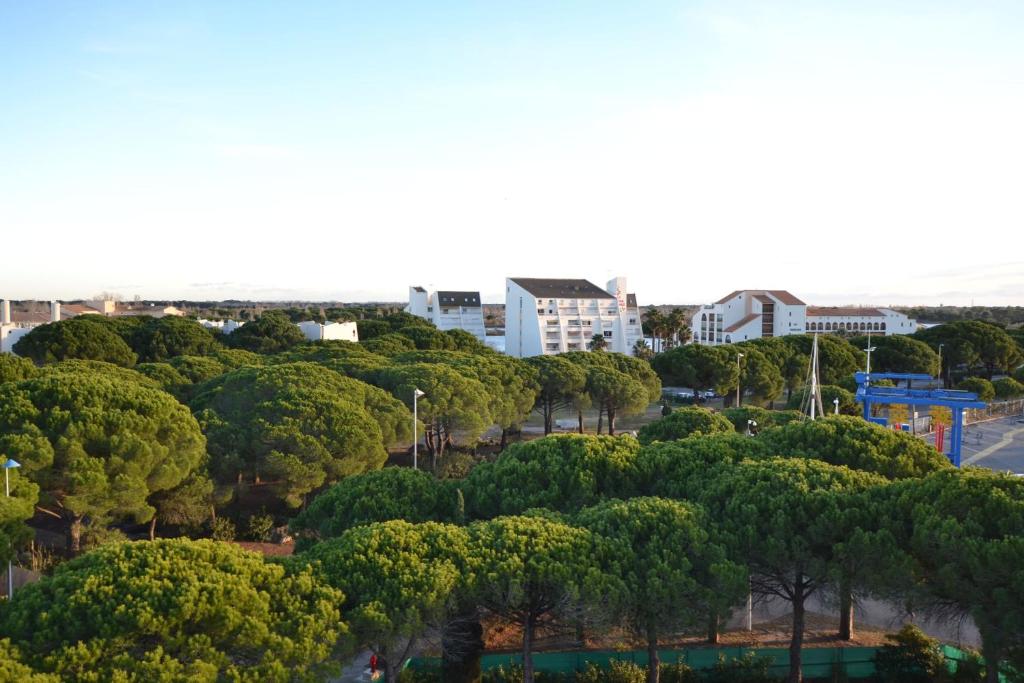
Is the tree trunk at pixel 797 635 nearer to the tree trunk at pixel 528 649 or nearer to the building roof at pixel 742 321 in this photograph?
the tree trunk at pixel 528 649

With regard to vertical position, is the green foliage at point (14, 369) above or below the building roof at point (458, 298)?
below

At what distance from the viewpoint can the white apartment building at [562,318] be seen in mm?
93750

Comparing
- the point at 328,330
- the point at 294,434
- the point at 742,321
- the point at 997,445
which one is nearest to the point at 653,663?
the point at 294,434

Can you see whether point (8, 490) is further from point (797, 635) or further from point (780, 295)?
point (780, 295)

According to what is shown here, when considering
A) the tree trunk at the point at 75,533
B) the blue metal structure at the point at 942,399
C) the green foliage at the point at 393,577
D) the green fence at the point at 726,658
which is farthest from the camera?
the blue metal structure at the point at 942,399

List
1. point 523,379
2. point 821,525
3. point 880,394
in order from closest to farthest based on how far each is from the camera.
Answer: point 821,525
point 880,394
point 523,379

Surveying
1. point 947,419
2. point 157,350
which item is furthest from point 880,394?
point 157,350

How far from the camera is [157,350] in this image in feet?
203

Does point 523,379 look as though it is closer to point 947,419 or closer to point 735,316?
point 947,419

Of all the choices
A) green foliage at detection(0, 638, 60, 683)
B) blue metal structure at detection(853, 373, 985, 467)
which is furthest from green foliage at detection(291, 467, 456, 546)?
blue metal structure at detection(853, 373, 985, 467)

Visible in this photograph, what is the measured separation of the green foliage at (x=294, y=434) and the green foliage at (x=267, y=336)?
142 feet

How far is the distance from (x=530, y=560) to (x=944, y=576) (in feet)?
25.8

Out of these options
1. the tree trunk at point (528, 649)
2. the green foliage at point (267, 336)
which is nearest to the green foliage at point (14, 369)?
the tree trunk at point (528, 649)

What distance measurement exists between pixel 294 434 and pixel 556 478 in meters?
12.1
